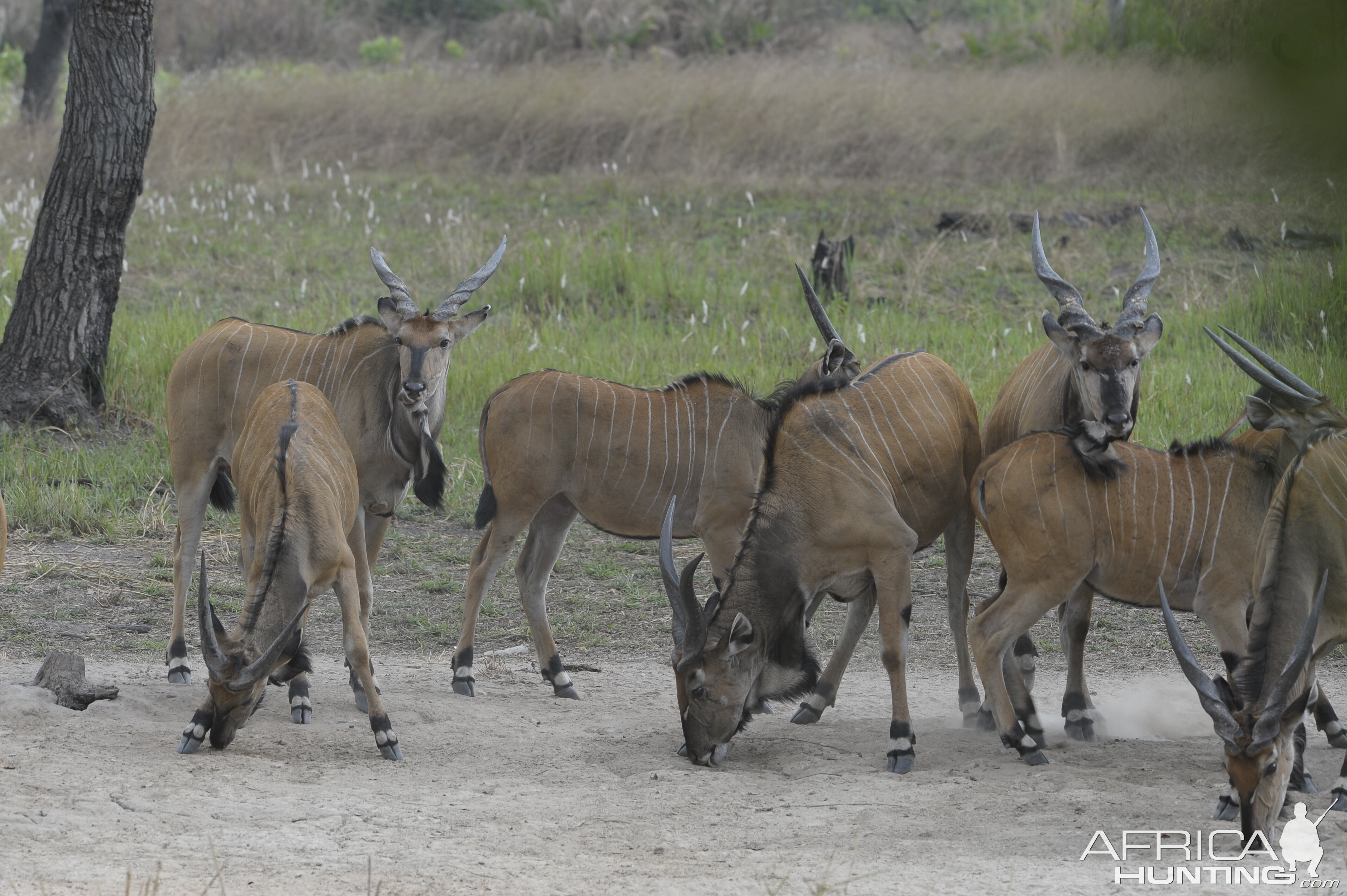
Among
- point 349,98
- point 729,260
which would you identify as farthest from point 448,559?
point 349,98

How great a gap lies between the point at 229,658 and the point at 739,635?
161cm

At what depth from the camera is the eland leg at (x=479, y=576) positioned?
5.46 m

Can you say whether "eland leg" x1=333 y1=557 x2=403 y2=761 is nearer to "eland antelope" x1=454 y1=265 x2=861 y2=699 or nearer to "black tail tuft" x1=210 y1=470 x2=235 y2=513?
"eland antelope" x1=454 y1=265 x2=861 y2=699

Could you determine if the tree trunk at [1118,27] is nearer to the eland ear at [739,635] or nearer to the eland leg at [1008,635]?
the eland leg at [1008,635]

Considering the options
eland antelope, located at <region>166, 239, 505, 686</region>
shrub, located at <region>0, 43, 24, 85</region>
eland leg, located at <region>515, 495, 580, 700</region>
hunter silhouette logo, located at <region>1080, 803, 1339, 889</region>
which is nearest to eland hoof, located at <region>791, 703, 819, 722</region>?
eland leg, located at <region>515, 495, 580, 700</region>

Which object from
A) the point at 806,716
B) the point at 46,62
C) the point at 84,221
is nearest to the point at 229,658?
the point at 806,716

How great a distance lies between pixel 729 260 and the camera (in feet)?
39.7

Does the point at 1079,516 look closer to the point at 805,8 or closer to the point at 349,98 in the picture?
the point at 349,98

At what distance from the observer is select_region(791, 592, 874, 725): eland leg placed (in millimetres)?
5285

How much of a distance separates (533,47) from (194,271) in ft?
32.9

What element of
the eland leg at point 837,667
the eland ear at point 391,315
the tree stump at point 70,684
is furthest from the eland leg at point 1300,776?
the tree stump at point 70,684

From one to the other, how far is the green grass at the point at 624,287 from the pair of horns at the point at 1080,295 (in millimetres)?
1153

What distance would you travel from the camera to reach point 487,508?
559 cm

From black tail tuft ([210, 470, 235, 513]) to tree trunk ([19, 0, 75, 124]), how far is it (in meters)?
12.6
